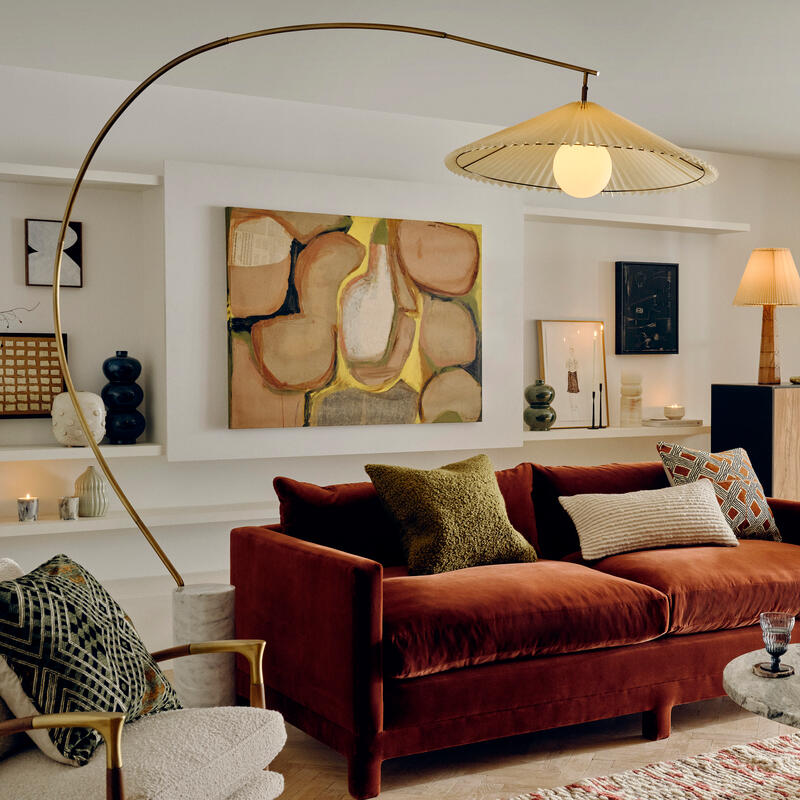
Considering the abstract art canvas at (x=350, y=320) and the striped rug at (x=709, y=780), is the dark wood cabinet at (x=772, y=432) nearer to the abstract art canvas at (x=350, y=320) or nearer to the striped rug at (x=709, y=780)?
the abstract art canvas at (x=350, y=320)

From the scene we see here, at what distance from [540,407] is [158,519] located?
7.50 feet

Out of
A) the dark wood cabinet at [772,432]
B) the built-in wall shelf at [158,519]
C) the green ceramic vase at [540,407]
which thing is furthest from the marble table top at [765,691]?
the dark wood cabinet at [772,432]

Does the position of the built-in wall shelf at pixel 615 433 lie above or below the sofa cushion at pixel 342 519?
above

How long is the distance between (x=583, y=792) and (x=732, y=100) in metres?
3.66

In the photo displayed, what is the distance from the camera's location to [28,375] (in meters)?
4.50

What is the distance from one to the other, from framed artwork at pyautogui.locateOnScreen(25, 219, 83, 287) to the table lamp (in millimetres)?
3782

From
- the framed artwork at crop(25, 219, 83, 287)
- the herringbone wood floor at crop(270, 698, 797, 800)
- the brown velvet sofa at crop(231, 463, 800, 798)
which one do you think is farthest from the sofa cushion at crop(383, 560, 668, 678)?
the framed artwork at crop(25, 219, 83, 287)

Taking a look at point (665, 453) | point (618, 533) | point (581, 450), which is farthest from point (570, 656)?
point (581, 450)

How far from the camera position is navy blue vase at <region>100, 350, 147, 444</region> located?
457 centimetres

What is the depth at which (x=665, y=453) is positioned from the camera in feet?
14.1

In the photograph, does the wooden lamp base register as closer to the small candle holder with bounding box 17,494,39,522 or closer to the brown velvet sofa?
the brown velvet sofa

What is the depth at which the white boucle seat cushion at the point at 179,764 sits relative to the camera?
2008 mm

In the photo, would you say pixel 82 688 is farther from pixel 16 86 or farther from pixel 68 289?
pixel 16 86

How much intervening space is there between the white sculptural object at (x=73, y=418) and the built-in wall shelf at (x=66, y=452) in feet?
0.15
